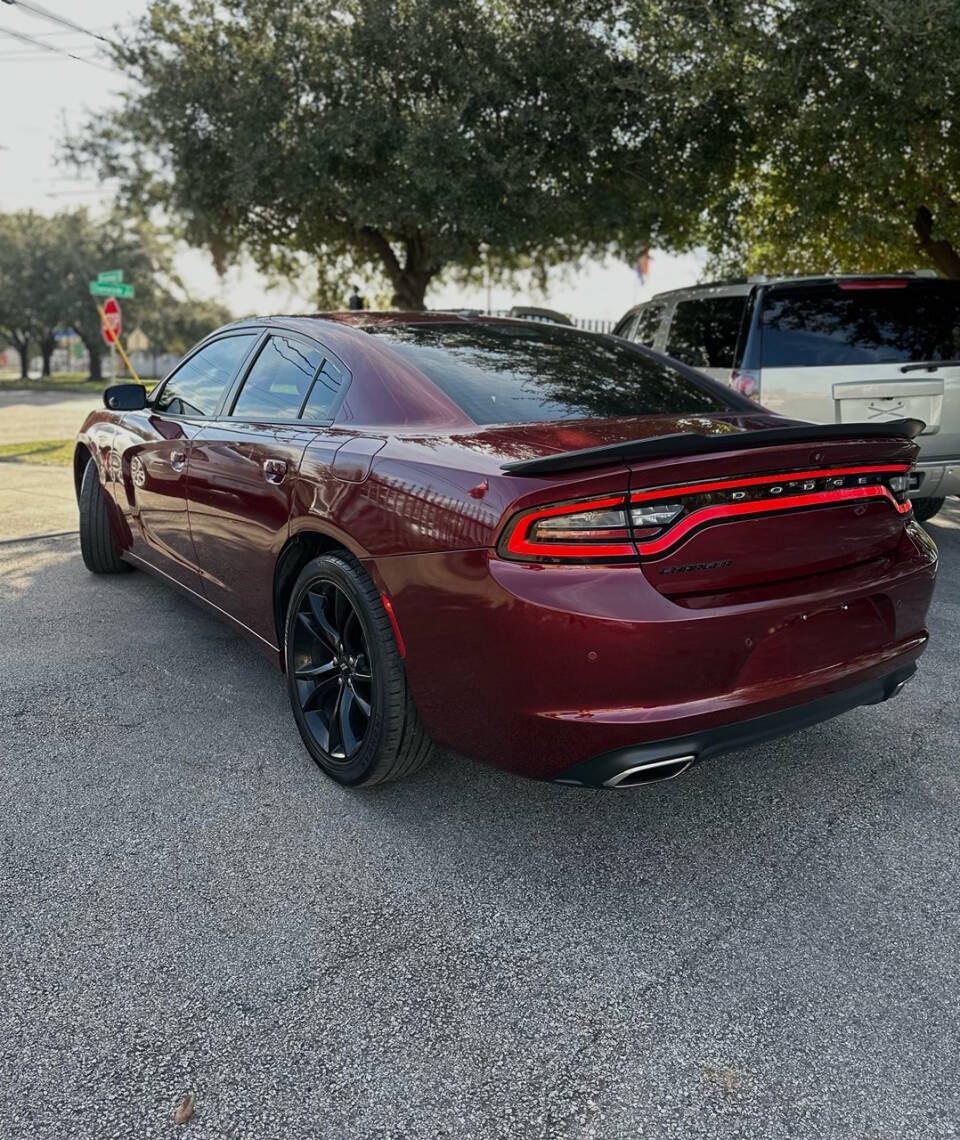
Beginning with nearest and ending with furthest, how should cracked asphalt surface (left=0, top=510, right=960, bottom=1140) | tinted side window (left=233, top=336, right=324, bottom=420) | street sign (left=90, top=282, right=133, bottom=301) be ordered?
cracked asphalt surface (left=0, top=510, right=960, bottom=1140) < tinted side window (left=233, top=336, right=324, bottom=420) < street sign (left=90, top=282, right=133, bottom=301)

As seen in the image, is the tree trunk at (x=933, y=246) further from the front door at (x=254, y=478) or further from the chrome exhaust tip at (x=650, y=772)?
the chrome exhaust tip at (x=650, y=772)

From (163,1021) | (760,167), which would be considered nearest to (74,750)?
(163,1021)

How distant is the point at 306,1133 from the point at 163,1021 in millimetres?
481

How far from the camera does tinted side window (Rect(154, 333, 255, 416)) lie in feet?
13.5

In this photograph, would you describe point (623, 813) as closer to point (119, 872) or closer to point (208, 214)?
point (119, 872)

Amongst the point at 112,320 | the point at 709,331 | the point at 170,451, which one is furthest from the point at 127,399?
the point at 112,320

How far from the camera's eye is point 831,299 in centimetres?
618

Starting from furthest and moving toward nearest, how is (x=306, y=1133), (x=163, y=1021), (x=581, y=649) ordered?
(x=581, y=649)
(x=163, y=1021)
(x=306, y=1133)

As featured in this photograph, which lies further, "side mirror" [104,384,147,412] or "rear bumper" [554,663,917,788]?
"side mirror" [104,384,147,412]

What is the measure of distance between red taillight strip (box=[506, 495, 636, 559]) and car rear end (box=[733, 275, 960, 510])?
428 cm

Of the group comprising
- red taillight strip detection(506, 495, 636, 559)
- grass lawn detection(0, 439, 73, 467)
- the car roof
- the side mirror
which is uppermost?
the car roof

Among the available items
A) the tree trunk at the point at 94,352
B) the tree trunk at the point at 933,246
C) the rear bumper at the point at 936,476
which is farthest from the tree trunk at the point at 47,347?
the rear bumper at the point at 936,476

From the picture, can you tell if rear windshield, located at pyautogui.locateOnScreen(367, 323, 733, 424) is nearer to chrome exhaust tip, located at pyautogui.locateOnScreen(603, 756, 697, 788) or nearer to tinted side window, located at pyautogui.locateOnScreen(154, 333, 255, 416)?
tinted side window, located at pyautogui.locateOnScreen(154, 333, 255, 416)

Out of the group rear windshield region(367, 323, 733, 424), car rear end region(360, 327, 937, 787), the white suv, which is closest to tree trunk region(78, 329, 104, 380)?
the white suv
